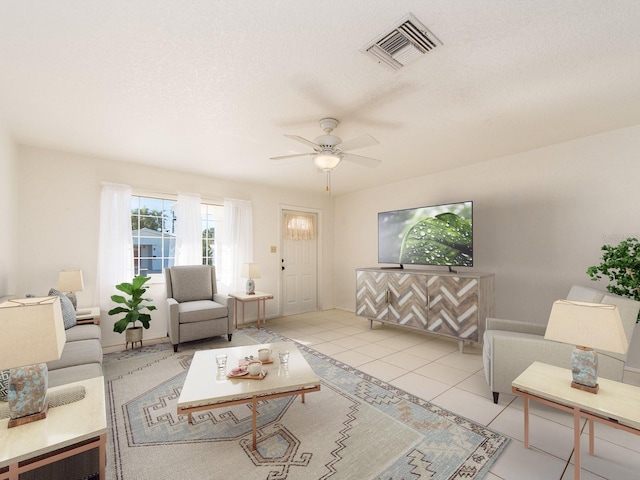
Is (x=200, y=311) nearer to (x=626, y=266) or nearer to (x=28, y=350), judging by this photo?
(x=28, y=350)

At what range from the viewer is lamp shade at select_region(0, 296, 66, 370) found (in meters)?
1.11

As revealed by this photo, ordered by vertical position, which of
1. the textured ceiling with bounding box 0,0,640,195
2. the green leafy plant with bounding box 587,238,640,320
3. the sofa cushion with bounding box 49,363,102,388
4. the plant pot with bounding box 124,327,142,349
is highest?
the textured ceiling with bounding box 0,0,640,195

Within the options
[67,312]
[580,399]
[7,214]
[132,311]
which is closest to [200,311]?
[132,311]

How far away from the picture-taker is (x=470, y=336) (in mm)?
3447

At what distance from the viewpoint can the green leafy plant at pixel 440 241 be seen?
3.74 metres

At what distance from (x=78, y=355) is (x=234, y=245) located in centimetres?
287

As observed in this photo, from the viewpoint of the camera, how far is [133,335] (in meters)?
3.68

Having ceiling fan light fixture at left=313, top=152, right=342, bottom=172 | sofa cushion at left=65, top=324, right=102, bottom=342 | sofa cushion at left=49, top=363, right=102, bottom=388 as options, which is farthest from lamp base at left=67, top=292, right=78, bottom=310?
ceiling fan light fixture at left=313, top=152, right=342, bottom=172

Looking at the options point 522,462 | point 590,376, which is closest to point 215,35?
point 590,376

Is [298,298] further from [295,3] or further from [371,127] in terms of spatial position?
[295,3]

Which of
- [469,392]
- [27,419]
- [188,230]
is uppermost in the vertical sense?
[188,230]

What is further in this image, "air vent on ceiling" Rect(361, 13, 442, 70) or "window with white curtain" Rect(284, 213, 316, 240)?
"window with white curtain" Rect(284, 213, 316, 240)

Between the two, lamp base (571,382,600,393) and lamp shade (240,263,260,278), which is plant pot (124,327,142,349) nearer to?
lamp shade (240,263,260,278)

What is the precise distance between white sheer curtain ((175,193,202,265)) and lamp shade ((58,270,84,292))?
1.24m
